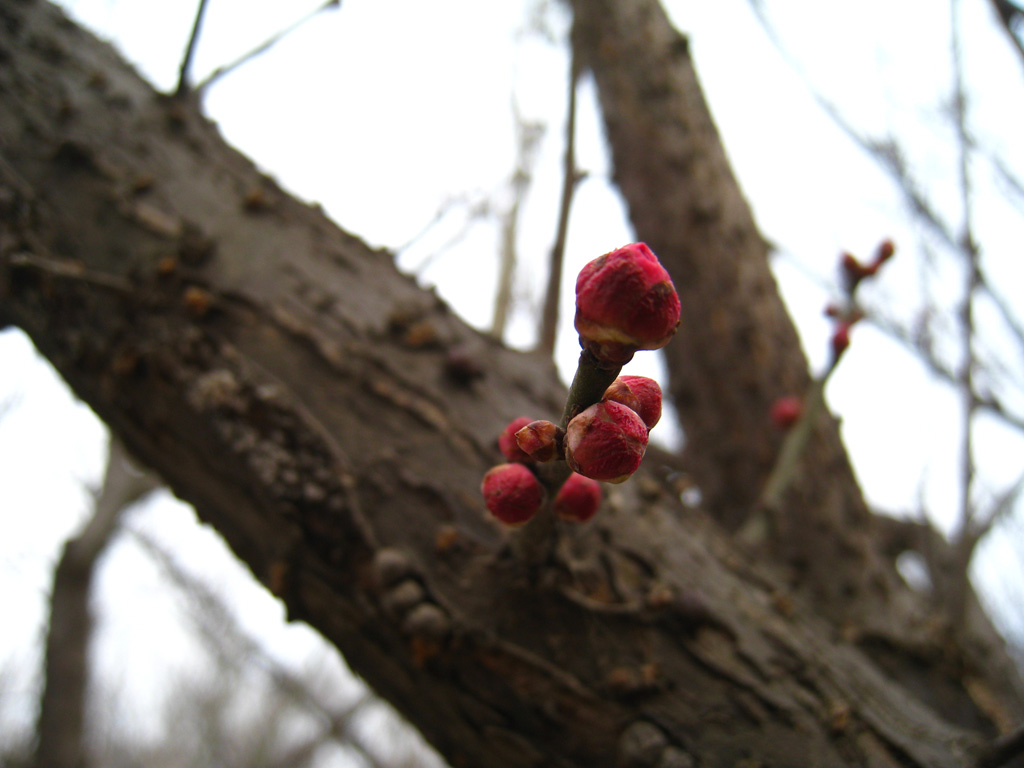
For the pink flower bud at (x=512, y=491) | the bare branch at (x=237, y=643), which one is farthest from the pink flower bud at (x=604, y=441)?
the bare branch at (x=237, y=643)

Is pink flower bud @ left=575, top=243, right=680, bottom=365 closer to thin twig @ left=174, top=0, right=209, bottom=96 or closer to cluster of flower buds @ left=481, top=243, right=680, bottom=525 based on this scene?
cluster of flower buds @ left=481, top=243, right=680, bottom=525

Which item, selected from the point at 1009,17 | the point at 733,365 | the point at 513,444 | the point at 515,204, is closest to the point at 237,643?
the point at 515,204

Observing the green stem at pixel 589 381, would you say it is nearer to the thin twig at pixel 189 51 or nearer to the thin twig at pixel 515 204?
the thin twig at pixel 189 51

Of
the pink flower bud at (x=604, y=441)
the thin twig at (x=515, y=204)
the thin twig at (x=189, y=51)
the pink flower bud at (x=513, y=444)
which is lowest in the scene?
the pink flower bud at (x=604, y=441)

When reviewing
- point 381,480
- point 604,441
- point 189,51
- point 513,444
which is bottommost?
point 604,441

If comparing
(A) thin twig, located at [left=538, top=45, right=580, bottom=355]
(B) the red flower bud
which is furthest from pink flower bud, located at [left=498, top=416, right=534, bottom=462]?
(B) the red flower bud

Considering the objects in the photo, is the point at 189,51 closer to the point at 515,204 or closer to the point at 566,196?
the point at 566,196

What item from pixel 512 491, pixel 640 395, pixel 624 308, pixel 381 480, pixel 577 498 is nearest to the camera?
pixel 624 308
